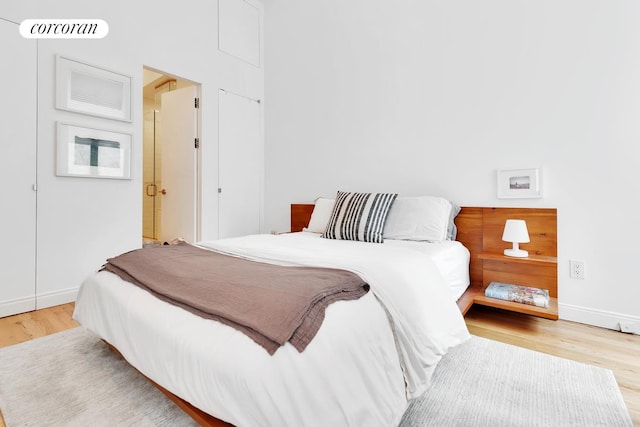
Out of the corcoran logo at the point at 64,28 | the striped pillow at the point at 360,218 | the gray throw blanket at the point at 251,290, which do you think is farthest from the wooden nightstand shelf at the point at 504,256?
the corcoran logo at the point at 64,28

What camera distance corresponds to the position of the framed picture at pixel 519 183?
2.31 meters

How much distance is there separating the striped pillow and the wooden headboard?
2.14 feet

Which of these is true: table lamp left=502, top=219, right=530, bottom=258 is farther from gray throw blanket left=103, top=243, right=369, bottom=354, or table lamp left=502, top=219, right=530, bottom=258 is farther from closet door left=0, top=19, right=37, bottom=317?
closet door left=0, top=19, right=37, bottom=317

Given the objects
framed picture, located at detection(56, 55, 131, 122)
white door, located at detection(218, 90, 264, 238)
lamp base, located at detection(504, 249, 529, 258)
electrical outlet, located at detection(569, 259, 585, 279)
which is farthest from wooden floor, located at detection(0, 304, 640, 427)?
white door, located at detection(218, 90, 264, 238)

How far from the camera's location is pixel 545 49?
2.29m

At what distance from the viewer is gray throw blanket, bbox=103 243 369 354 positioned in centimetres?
93

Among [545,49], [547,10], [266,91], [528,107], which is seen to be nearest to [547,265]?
[528,107]

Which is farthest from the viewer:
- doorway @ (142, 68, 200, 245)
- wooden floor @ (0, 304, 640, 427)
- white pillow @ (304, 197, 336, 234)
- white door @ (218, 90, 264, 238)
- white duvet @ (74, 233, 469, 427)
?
white door @ (218, 90, 264, 238)

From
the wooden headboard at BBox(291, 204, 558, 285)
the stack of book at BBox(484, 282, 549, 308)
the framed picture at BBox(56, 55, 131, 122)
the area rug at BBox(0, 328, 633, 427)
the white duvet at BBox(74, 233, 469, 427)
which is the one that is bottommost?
the area rug at BBox(0, 328, 633, 427)

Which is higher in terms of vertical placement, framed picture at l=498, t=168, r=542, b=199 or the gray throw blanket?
framed picture at l=498, t=168, r=542, b=199

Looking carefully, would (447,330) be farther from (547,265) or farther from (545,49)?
(545,49)

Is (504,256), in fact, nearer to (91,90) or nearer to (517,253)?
(517,253)

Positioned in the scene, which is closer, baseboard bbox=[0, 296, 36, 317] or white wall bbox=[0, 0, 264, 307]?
baseboard bbox=[0, 296, 36, 317]

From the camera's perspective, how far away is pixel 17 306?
235cm
